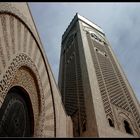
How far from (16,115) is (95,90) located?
297cm

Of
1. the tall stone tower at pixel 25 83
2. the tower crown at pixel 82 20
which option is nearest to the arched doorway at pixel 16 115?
the tall stone tower at pixel 25 83

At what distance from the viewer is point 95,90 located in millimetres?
6113

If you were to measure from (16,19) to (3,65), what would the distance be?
0.98 metres

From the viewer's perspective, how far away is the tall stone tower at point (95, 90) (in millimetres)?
5470

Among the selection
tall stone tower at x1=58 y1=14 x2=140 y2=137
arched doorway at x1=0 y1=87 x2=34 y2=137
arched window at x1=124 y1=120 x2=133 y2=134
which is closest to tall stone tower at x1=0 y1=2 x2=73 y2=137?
arched doorway at x1=0 y1=87 x2=34 y2=137

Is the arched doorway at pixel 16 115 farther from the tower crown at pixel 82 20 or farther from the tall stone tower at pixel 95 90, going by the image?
the tower crown at pixel 82 20

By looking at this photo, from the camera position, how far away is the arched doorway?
3176mm

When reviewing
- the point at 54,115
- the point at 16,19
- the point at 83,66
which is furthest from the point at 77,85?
the point at 16,19

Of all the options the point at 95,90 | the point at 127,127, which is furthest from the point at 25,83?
the point at 127,127

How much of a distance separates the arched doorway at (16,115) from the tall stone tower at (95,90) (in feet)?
5.28

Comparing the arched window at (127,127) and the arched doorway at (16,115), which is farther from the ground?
the arched window at (127,127)

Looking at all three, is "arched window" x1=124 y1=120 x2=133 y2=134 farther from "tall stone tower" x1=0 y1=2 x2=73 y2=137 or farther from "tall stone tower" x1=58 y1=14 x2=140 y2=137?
"tall stone tower" x1=0 y1=2 x2=73 y2=137

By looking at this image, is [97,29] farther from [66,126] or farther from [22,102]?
[22,102]

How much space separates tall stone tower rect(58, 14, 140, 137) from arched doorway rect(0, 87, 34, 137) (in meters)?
1.61
